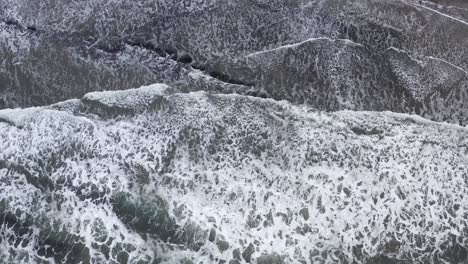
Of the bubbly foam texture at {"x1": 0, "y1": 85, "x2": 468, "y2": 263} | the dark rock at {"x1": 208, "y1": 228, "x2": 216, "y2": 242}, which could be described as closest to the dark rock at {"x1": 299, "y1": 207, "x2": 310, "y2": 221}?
the bubbly foam texture at {"x1": 0, "y1": 85, "x2": 468, "y2": 263}

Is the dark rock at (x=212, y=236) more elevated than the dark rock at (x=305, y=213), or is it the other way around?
the dark rock at (x=305, y=213)

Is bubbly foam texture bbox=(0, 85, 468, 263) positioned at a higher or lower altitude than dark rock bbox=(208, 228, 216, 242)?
higher

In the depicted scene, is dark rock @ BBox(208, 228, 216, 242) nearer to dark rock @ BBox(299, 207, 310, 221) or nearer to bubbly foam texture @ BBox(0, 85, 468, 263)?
bubbly foam texture @ BBox(0, 85, 468, 263)

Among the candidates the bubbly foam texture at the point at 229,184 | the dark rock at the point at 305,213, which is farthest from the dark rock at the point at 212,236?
the dark rock at the point at 305,213

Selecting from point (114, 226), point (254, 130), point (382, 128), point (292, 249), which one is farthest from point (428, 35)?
point (114, 226)

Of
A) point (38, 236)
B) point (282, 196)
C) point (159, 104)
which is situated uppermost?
point (159, 104)

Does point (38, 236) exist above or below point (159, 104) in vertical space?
below

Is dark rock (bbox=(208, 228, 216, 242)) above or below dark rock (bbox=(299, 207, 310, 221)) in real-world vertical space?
below

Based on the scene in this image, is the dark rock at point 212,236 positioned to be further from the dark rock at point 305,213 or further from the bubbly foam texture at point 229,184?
the dark rock at point 305,213

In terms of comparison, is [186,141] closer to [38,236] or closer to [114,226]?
[114,226]

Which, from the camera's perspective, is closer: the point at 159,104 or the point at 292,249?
the point at 292,249
